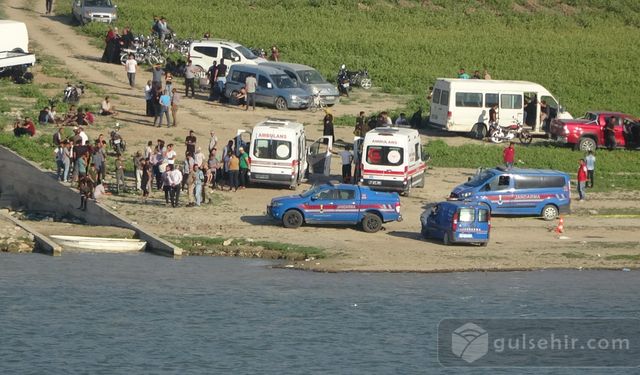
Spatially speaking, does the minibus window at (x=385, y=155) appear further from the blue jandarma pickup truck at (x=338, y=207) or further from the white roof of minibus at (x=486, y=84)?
the white roof of minibus at (x=486, y=84)

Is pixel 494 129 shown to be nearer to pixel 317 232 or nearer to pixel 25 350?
pixel 317 232

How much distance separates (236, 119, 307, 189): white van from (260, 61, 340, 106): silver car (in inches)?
506

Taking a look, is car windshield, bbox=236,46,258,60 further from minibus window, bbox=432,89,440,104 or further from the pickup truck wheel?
the pickup truck wheel

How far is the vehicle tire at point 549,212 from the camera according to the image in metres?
49.1

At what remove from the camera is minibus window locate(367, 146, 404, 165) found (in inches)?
1954

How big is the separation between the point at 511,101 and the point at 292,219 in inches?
618

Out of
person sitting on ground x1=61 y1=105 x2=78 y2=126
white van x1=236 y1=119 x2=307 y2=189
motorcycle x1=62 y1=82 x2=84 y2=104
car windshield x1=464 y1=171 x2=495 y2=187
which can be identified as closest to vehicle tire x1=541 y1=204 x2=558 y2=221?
car windshield x1=464 y1=171 x2=495 y2=187

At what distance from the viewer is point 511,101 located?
59.6 m

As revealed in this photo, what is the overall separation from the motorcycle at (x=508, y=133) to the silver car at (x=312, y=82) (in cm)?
756

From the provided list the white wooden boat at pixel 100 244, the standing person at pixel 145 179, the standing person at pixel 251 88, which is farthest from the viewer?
the standing person at pixel 251 88

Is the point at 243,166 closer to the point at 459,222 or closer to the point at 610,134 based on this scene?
the point at 459,222

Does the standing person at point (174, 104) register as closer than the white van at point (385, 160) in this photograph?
No

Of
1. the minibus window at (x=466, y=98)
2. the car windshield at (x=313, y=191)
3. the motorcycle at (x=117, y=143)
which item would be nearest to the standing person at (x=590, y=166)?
the minibus window at (x=466, y=98)

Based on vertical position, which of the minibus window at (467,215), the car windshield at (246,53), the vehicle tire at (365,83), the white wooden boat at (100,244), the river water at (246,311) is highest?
the car windshield at (246,53)
